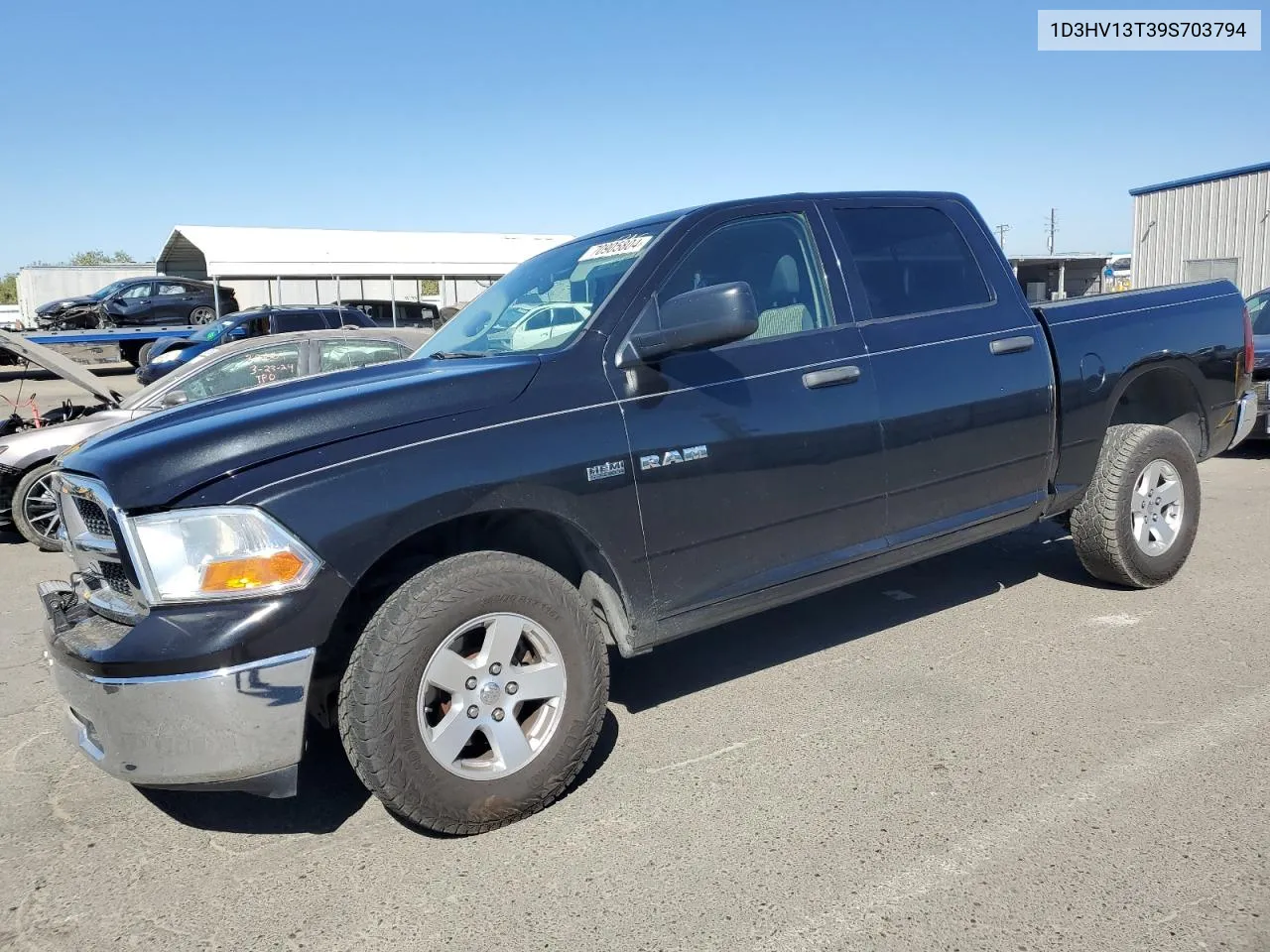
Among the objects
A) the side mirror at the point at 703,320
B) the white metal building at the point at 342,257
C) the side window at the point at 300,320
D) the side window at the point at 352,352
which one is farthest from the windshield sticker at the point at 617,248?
the white metal building at the point at 342,257

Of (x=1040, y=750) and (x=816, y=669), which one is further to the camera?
(x=816, y=669)

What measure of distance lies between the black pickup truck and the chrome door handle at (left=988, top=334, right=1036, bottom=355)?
0.02 metres

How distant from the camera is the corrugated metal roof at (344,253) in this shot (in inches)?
1104

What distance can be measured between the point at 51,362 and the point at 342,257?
74.5ft

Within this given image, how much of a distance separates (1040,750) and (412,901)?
7.01 ft

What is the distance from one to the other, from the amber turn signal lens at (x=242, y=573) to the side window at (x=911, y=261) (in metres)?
2.58

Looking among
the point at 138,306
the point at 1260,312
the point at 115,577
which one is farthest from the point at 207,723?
the point at 138,306

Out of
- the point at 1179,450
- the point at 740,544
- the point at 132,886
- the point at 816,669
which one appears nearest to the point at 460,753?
the point at 132,886

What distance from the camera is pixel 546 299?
3.98 metres

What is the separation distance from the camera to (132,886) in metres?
2.84

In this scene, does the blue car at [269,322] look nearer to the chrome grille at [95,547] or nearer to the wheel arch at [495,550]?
the chrome grille at [95,547]

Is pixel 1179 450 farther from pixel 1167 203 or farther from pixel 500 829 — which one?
pixel 1167 203

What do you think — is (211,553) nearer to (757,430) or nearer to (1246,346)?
(757,430)

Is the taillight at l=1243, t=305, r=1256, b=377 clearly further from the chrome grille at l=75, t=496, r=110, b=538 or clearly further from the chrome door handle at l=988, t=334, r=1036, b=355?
the chrome grille at l=75, t=496, r=110, b=538
